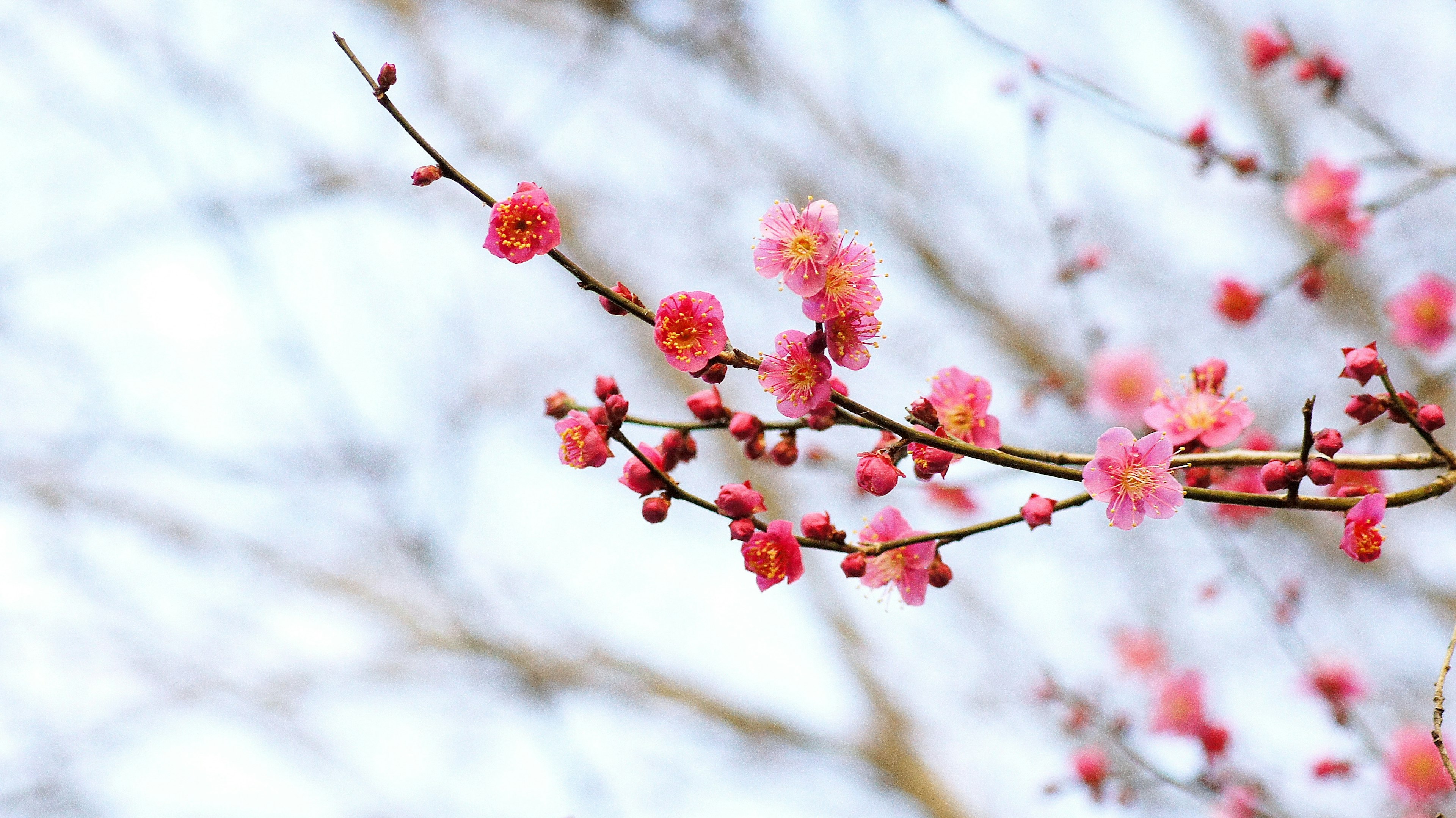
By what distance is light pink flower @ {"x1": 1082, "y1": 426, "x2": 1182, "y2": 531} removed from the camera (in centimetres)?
130

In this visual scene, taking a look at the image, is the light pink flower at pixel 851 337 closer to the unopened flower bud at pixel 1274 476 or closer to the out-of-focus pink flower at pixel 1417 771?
the unopened flower bud at pixel 1274 476

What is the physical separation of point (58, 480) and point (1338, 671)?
6.42 m

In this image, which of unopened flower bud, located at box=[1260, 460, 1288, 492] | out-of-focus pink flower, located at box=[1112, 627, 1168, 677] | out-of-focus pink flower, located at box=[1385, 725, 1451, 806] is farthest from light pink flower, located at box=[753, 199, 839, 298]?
out-of-focus pink flower, located at box=[1112, 627, 1168, 677]

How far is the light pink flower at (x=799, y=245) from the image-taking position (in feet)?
4.50

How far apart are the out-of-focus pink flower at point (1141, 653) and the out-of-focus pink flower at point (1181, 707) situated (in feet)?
4.98

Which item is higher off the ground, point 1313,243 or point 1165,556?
point 1313,243

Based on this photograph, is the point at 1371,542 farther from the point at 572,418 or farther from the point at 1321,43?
the point at 1321,43

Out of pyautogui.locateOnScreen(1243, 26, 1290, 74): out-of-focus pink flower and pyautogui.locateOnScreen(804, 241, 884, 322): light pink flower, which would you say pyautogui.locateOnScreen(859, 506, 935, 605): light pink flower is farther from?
pyautogui.locateOnScreen(1243, 26, 1290, 74): out-of-focus pink flower

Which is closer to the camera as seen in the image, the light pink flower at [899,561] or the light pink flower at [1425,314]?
the light pink flower at [899,561]

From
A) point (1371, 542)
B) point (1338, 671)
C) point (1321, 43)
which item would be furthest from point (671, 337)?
Answer: point (1321, 43)

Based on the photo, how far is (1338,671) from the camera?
3045mm

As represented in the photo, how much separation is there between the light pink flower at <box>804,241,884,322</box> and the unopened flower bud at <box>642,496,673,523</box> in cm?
34

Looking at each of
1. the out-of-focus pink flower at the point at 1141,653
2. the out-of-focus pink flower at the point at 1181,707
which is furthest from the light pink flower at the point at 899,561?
the out-of-focus pink flower at the point at 1141,653

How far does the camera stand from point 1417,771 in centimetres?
295
